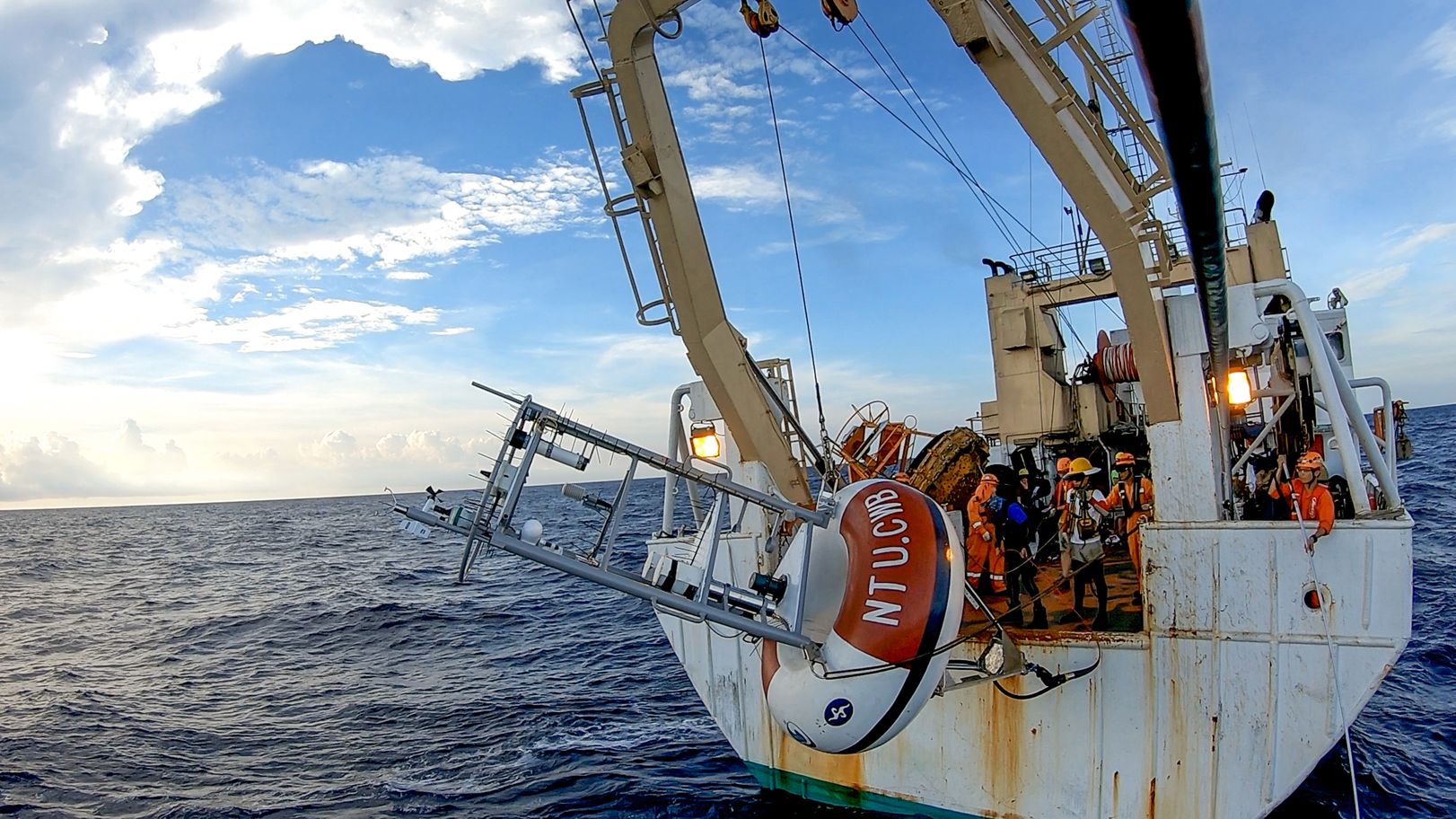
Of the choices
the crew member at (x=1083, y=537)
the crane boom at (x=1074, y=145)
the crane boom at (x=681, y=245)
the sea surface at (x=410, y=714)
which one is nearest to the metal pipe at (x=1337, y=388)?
the crane boom at (x=1074, y=145)

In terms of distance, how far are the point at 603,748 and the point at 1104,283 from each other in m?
11.3

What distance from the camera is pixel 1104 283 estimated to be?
588 inches

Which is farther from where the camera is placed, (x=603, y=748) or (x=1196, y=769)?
(x=603, y=748)

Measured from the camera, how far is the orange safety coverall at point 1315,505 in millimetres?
6406

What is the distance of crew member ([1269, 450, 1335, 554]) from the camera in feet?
21.1

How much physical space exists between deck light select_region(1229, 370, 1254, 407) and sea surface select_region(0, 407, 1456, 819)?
5326 millimetres

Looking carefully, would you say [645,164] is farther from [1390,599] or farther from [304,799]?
[304,799]

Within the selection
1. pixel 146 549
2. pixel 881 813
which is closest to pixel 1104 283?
pixel 881 813

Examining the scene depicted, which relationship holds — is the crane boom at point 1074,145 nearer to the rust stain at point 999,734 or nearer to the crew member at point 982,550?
the crew member at point 982,550

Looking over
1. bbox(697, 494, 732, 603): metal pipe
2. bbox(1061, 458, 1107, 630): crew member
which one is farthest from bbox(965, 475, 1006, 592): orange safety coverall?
bbox(697, 494, 732, 603): metal pipe

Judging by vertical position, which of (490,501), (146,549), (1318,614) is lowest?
(146,549)

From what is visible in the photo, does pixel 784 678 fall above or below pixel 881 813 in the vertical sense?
above

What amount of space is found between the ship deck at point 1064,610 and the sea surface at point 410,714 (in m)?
2.49

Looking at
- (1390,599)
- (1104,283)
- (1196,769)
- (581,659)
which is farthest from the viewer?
(581,659)
